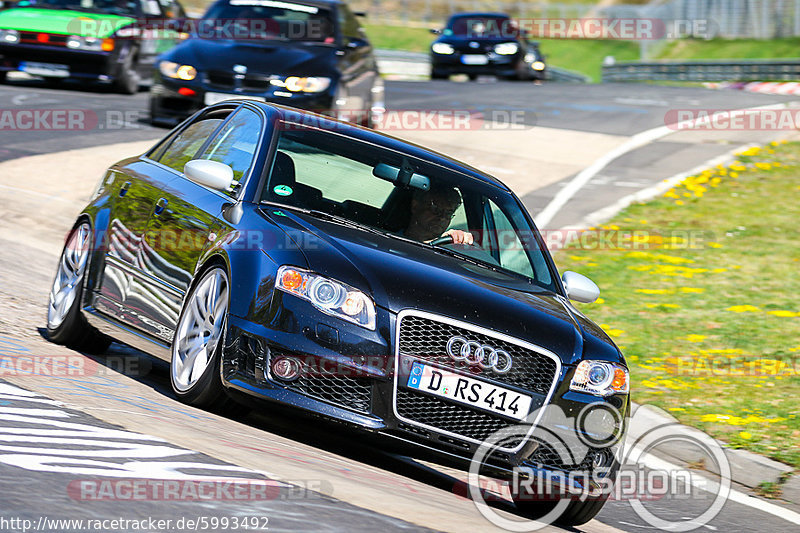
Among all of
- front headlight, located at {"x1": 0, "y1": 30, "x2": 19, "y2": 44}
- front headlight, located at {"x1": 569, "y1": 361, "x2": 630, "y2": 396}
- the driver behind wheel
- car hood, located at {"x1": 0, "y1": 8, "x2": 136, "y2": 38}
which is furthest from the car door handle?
front headlight, located at {"x1": 0, "y1": 30, "x2": 19, "y2": 44}

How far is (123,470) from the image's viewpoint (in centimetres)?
458

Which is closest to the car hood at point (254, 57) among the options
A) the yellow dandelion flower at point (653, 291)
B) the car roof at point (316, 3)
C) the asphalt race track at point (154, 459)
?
the car roof at point (316, 3)

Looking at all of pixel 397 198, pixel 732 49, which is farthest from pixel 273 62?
pixel 732 49

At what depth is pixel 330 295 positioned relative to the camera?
5727 millimetres

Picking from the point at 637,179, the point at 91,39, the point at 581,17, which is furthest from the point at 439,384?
the point at 581,17

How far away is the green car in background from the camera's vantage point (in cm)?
1983

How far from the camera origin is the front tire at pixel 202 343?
19.6ft

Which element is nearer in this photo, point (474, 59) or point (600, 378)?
point (600, 378)

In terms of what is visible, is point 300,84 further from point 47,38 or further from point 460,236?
point 460,236

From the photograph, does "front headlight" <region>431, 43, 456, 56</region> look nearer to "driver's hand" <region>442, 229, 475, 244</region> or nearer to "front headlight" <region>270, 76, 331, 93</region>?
"front headlight" <region>270, 76, 331, 93</region>

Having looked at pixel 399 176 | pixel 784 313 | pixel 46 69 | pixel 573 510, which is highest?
pixel 399 176

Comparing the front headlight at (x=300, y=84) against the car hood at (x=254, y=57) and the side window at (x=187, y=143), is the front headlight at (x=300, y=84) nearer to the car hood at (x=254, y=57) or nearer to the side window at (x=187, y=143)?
the car hood at (x=254, y=57)

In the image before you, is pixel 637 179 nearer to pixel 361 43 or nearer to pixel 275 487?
pixel 361 43

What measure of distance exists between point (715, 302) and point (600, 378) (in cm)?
582
